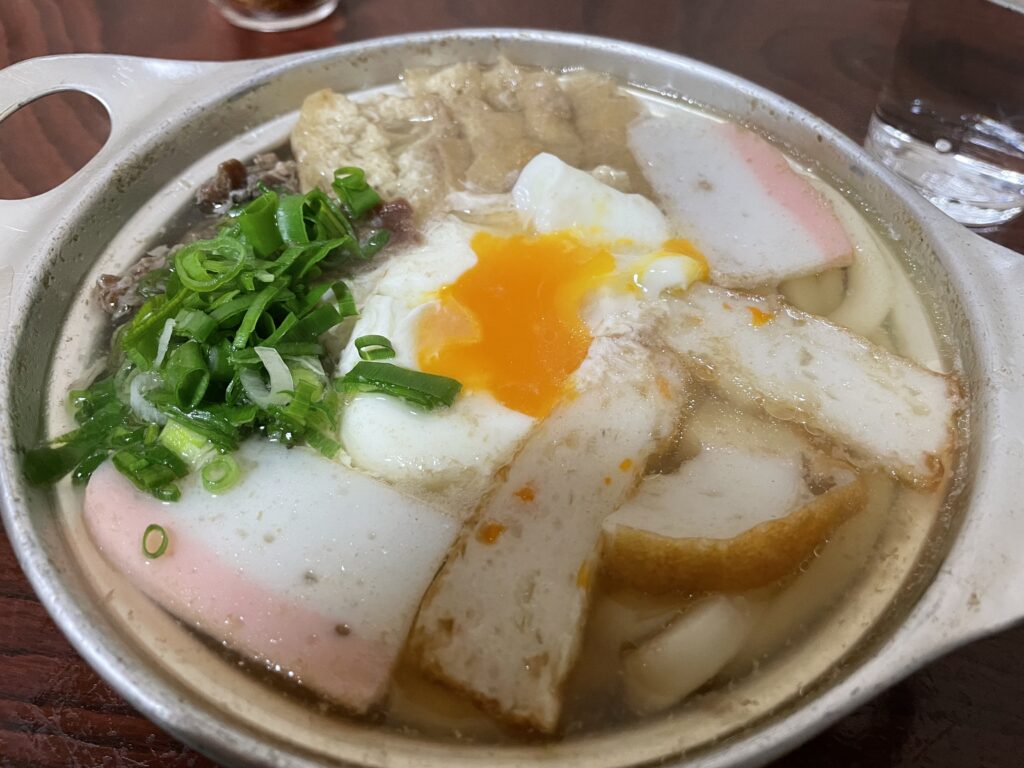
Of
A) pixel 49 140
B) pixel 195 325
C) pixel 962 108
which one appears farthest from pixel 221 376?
pixel 962 108

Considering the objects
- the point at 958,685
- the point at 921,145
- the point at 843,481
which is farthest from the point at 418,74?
the point at 958,685

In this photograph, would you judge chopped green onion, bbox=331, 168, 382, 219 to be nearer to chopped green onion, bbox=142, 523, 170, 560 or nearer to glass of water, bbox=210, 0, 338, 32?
chopped green onion, bbox=142, 523, 170, 560

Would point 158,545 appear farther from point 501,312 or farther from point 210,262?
point 501,312

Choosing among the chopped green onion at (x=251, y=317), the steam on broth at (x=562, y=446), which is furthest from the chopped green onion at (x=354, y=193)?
the chopped green onion at (x=251, y=317)

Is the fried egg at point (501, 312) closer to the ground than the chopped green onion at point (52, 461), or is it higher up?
higher up

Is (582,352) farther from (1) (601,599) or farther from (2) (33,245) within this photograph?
(2) (33,245)

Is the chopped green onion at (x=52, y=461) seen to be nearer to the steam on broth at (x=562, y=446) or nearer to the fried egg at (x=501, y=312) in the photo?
the steam on broth at (x=562, y=446)
